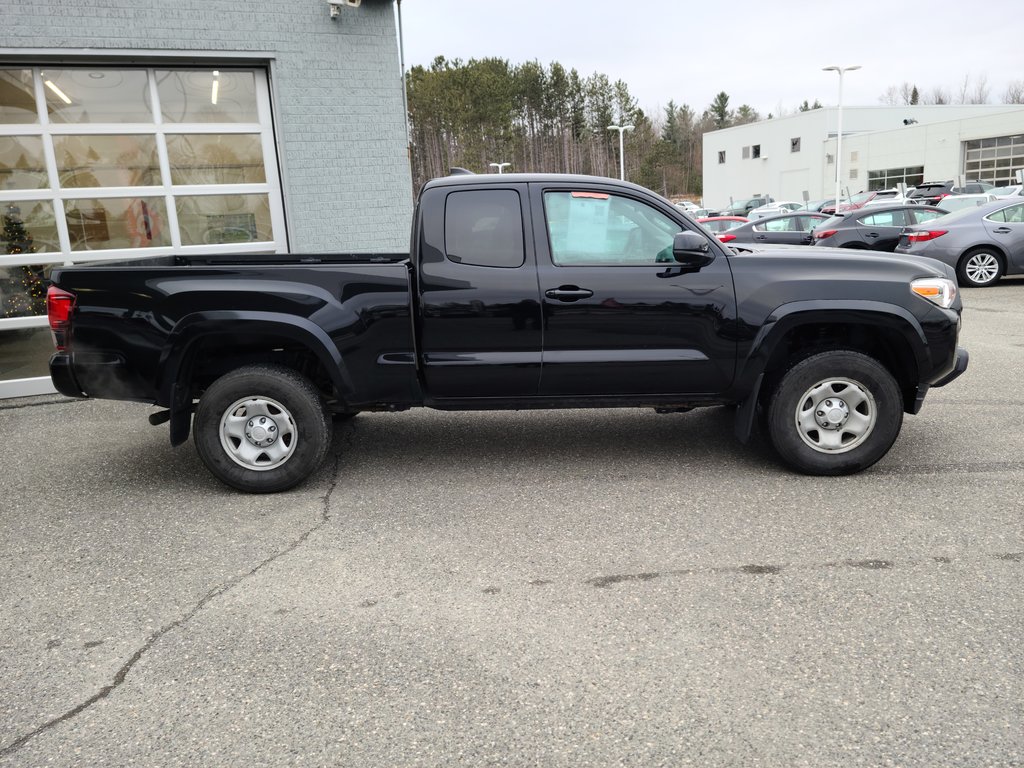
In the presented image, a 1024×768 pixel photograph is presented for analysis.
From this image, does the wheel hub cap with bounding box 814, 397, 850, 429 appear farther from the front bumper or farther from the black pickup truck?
the front bumper

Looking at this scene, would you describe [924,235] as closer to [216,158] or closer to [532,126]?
[216,158]

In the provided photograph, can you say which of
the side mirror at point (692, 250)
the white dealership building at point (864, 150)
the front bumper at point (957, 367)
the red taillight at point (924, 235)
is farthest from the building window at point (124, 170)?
the white dealership building at point (864, 150)

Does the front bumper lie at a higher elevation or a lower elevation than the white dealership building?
lower

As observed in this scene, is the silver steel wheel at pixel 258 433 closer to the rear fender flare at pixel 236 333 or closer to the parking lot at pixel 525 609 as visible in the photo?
the parking lot at pixel 525 609

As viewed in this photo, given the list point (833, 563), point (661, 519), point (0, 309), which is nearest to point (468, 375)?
point (661, 519)

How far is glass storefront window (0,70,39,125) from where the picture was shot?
784 centimetres

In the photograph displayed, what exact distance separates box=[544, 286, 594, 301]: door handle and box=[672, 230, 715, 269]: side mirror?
1.85ft

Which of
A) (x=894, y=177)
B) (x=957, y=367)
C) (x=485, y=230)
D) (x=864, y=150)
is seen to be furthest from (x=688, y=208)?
(x=485, y=230)

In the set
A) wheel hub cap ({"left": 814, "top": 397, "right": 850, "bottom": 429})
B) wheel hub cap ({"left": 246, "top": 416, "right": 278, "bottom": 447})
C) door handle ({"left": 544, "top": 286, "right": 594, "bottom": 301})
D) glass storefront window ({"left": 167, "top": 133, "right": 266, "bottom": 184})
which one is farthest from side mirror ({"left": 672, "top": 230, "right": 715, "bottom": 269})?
glass storefront window ({"left": 167, "top": 133, "right": 266, "bottom": 184})

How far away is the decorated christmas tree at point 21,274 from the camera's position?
809 centimetres

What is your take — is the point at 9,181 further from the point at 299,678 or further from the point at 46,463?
the point at 299,678

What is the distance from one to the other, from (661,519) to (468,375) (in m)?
1.45

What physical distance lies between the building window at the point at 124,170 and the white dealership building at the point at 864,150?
49.5m

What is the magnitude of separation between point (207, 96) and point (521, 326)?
549 cm
